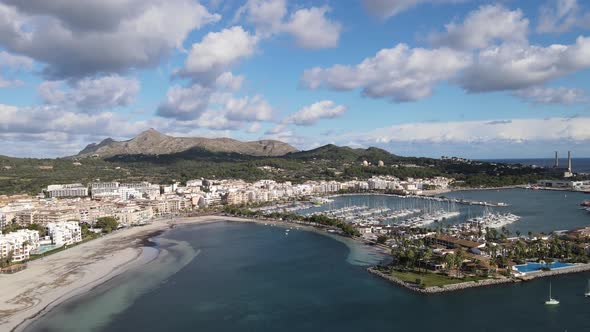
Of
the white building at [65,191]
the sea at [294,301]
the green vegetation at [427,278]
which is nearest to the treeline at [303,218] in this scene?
the sea at [294,301]

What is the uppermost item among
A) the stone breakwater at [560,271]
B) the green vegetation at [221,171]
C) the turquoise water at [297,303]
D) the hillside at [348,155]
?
the hillside at [348,155]

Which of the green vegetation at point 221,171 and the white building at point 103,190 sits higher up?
the green vegetation at point 221,171

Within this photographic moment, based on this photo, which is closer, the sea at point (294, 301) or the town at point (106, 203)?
the sea at point (294, 301)

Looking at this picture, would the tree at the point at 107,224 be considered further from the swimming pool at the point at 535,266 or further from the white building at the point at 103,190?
the swimming pool at the point at 535,266

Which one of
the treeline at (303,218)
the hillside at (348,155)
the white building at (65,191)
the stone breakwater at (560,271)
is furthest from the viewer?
the hillside at (348,155)

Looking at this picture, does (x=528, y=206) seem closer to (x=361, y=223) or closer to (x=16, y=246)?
(x=361, y=223)

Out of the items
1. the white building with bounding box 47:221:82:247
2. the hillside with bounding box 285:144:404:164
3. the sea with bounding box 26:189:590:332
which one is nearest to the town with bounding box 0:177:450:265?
the white building with bounding box 47:221:82:247

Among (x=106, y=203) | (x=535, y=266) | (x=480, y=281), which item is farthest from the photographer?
(x=106, y=203)

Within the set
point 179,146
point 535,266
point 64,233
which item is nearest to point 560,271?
point 535,266
